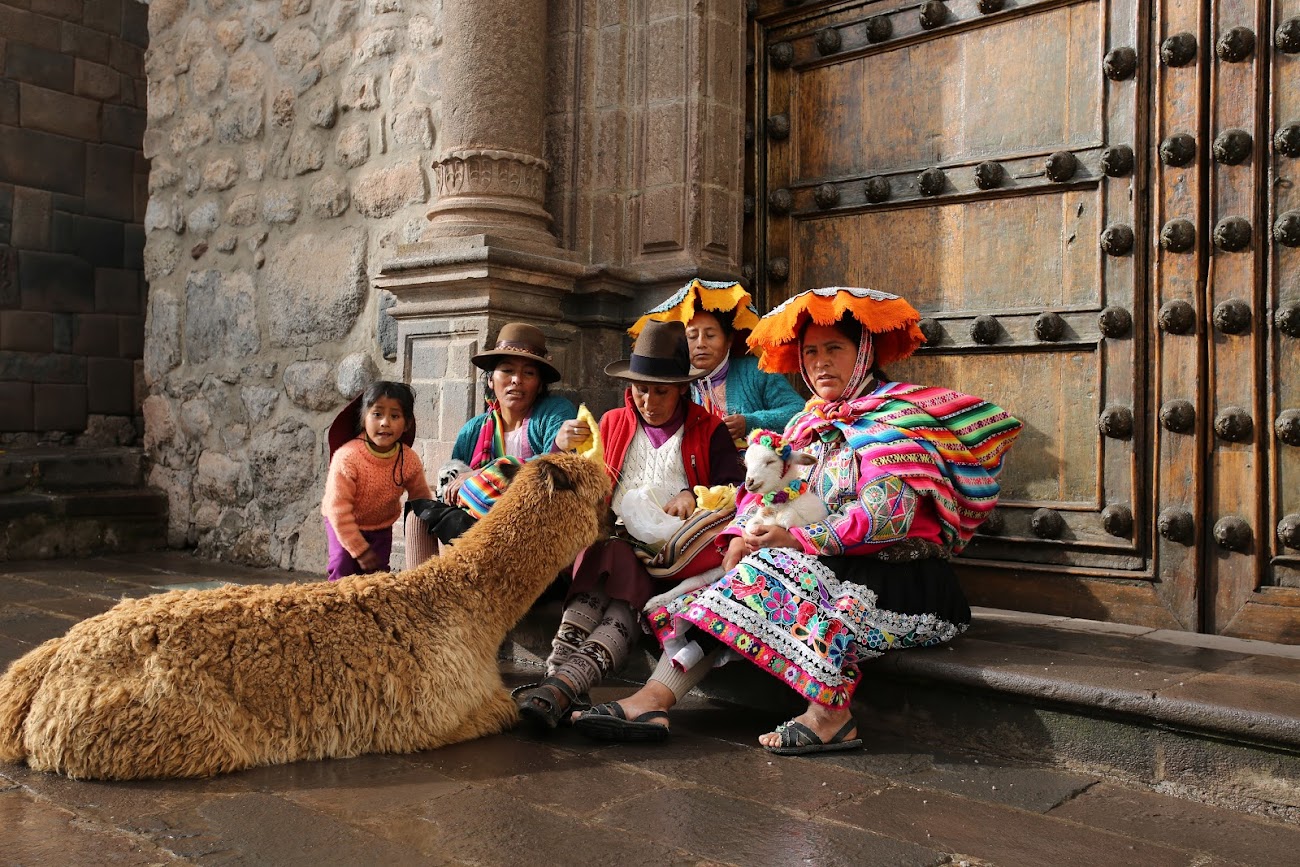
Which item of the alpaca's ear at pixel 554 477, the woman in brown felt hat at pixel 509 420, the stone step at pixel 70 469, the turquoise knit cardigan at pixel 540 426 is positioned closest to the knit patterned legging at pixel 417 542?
the woman in brown felt hat at pixel 509 420

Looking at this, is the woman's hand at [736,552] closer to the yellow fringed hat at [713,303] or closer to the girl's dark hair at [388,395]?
the yellow fringed hat at [713,303]

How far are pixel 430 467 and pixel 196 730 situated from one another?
2455 mm

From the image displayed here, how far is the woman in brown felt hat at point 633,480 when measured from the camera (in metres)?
3.46

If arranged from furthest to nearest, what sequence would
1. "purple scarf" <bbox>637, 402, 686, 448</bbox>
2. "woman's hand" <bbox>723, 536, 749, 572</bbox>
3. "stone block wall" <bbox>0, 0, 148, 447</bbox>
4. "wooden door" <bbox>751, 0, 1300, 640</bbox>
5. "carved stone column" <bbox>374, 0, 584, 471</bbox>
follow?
"stone block wall" <bbox>0, 0, 148, 447</bbox> < "carved stone column" <bbox>374, 0, 584, 471</bbox> < "purple scarf" <bbox>637, 402, 686, 448</bbox> < "wooden door" <bbox>751, 0, 1300, 640</bbox> < "woman's hand" <bbox>723, 536, 749, 572</bbox>

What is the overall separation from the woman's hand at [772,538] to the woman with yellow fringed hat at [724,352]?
1.04 meters

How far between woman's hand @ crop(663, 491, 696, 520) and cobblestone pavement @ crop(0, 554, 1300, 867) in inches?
30.5

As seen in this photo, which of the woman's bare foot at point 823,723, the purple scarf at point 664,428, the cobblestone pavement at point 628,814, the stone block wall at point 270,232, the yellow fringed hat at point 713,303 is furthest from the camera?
the stone block wall at point 270,232

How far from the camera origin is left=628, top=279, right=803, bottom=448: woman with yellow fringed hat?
432 cm

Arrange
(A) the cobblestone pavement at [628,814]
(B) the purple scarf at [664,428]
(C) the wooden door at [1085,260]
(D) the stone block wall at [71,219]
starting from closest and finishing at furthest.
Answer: (A) the cobblestone pavement at [628,814], (C) the wooden door at [1085,260], (B) the purple scarf at [664,428], (D) the stone block wall at [71,219]

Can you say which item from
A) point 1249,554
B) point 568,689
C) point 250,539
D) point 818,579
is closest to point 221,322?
point 250,539

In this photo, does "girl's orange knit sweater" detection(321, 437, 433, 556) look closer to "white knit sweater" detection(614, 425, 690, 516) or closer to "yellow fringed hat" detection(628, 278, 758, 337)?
Result: "white knit sweater" detection(614, 425, 690, 516)

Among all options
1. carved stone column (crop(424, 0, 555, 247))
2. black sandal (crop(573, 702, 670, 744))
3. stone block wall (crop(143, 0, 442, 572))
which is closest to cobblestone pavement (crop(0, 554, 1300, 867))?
black sandal (crop(573, 702, 670, 744))

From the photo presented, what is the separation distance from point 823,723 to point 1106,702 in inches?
29.0

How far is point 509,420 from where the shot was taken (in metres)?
4.31
